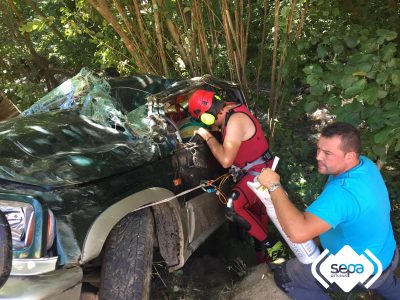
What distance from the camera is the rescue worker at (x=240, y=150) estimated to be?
10.9 ft

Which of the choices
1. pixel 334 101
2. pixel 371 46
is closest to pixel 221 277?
pixel 334 101

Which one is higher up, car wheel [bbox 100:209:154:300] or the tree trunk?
the tree trunk

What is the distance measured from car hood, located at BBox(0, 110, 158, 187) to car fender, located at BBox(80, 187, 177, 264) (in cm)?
18

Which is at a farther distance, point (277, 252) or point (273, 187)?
point (277, 252)

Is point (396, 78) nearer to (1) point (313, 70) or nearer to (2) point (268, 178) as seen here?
(1) point (313, 70)

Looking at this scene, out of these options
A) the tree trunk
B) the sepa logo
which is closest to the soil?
the sepa logo

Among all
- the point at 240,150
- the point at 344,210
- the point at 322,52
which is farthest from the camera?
the point at 240,150

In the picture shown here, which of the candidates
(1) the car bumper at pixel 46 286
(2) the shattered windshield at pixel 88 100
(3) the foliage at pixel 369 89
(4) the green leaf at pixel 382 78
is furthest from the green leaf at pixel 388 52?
(1) the car bumper at pixel 46 286

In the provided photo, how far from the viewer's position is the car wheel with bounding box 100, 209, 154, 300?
236 cm

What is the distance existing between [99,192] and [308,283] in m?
1.45

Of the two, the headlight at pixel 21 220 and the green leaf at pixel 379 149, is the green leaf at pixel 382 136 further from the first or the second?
the headlight at pixel 21 220

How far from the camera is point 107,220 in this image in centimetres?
221

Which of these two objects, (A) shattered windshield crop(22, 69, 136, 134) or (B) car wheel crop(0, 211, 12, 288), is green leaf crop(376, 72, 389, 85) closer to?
(A) shattered windshield crop(22, 69, 136, 134)

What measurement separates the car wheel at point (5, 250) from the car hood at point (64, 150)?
0.26 meters
